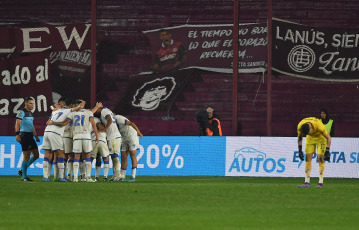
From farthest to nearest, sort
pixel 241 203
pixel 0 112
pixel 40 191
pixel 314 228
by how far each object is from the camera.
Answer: pixel 0 112 < pixel 40 191 < pixel 241 203 < pixel 314 228

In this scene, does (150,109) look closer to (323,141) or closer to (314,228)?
(323,141)

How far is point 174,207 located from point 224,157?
12.1 metres

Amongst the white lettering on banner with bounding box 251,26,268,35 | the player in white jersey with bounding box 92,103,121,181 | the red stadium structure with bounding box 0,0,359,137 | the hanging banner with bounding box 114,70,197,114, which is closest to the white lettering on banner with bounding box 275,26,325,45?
the red stadium structure with bounding box 0,0,359,137

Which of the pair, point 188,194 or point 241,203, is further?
point 188,194

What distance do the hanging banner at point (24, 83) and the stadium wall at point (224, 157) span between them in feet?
12.4

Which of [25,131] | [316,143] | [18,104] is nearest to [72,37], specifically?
[18,104]

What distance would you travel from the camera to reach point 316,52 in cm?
2977

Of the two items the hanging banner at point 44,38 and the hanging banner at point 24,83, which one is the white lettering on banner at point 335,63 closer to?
the hanging banner at point 44,38

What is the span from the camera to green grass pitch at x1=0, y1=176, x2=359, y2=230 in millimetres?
11288

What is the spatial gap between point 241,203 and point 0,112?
16686mm

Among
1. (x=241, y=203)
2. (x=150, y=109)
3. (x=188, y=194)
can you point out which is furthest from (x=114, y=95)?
(x=241, y=203)

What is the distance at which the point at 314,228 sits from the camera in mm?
10930

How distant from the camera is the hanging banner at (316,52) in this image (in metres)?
29.5

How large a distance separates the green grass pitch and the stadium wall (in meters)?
6.31
